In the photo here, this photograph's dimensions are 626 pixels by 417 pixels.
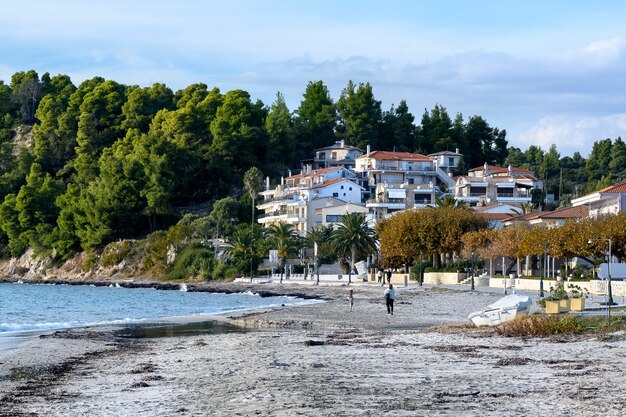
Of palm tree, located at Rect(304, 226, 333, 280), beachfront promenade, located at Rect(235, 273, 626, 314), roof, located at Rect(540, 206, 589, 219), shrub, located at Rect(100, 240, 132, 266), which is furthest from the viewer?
shrub, located at Rect(100, 240, 132, 266)

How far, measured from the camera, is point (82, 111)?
478 ft

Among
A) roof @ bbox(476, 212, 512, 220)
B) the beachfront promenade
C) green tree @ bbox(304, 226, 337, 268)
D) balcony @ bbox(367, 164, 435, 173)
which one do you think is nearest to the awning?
balcony @ bbox(367, 164, 435, 173)

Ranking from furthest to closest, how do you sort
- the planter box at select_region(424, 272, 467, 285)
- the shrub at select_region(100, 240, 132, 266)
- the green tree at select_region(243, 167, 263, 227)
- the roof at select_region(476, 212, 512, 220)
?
1. the shrub at select_region(100, 240, 132, 266)
2. the green tree at select_region(243, 167, 263, 227)
3. the roof at select_region(476, 212, 512, 220)
4. the planter box at select_region(424, 272, 467, 285)

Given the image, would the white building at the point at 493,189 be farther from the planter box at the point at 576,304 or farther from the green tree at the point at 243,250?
the planter box at the point at 576,304

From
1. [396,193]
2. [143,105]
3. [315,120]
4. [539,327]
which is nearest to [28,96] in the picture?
[143,105]

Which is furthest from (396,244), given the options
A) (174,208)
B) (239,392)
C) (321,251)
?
(239,392)

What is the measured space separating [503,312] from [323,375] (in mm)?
11570

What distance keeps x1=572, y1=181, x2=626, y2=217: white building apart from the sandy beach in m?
40.9

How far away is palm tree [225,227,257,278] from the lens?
10131 cm

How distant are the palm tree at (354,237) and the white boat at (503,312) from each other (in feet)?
180

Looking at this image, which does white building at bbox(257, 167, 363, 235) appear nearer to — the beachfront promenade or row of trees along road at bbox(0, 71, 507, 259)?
row of trees along road at bbox(0, 71, 507, 259)

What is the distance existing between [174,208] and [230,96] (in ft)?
60.1

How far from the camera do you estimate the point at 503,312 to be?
30094mm

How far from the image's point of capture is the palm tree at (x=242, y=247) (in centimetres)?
10131
